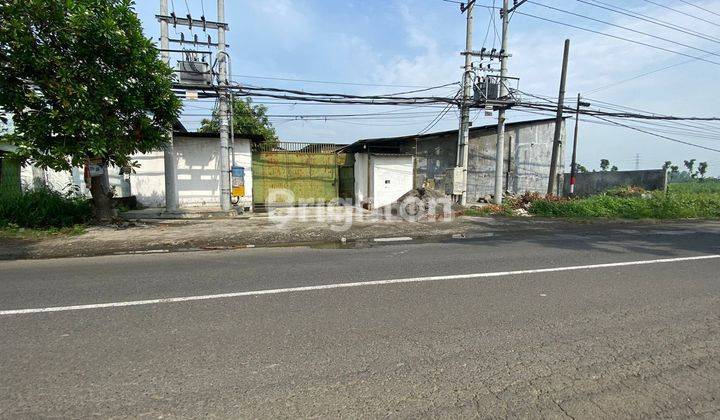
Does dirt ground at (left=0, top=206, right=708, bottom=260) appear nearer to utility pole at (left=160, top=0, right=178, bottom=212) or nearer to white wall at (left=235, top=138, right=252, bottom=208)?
utility pole at (left=160, top=0, right=178, bottom=212)

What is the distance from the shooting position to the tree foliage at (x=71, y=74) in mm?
7734

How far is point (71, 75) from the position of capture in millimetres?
8070

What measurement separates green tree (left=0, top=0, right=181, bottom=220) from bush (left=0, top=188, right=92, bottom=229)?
1929 mm

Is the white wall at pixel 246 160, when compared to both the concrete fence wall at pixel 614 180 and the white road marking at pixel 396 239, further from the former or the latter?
the concrete fence wall at pixel 614 180

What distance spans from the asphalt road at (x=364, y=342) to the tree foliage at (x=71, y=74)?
388 centimetres

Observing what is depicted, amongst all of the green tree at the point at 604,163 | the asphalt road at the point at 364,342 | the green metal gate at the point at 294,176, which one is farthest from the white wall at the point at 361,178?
the green tree at the point at 604,163

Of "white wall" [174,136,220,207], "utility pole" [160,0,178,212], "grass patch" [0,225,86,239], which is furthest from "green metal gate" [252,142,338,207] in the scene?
"grass patch" [0,225,86,239]

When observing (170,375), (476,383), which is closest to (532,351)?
(476,383)

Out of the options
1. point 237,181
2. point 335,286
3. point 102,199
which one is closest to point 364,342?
point 335,286

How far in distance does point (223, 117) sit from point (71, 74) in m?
4.54

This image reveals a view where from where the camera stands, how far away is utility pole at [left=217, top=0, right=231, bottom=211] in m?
12.0

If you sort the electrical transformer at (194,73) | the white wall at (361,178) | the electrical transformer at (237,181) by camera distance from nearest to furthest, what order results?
the electrical transformer at (194,73)
the electrical transformer at (237,181)
the white wall at (361,178)

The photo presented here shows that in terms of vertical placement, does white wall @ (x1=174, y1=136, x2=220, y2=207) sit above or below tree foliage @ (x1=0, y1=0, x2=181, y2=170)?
below

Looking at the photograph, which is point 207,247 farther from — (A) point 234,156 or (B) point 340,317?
(A) point 234,156
